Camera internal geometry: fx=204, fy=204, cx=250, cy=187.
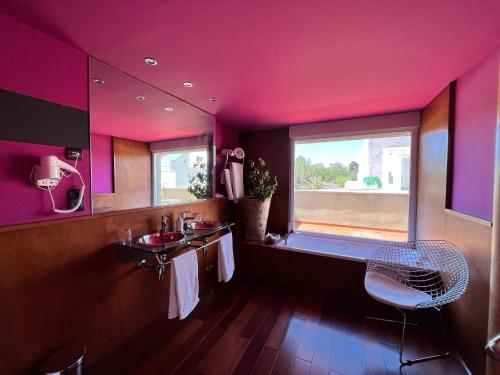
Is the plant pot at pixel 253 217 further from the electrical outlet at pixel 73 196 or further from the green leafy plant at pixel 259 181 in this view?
the electrical outlet at pixel 73 196

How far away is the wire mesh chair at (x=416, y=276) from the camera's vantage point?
5.00 ft

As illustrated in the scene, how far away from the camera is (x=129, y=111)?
1779 millimetres

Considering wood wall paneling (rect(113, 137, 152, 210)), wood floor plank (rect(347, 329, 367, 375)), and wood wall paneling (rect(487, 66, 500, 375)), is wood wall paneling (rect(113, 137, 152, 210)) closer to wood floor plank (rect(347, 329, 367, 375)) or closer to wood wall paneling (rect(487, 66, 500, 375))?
wood floor plank (rect(347, 329, 367, 375))

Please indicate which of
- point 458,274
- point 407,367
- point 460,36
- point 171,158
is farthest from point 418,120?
point 171,158

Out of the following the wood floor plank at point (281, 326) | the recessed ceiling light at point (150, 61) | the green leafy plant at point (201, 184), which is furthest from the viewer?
the green leafy plant at point (201, 184)

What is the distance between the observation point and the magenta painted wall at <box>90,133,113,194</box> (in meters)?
1.48

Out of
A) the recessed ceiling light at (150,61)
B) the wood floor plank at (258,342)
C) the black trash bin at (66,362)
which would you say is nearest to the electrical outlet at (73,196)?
the black trash bin at (66,362)

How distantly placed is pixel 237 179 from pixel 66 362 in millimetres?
2330

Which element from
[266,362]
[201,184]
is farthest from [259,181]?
[266,362]

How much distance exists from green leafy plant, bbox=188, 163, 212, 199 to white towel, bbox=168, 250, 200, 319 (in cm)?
86

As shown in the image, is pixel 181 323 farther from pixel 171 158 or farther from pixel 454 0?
pixel 454 0

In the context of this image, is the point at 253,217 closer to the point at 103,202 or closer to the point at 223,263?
the point at 223,263

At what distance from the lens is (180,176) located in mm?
2264

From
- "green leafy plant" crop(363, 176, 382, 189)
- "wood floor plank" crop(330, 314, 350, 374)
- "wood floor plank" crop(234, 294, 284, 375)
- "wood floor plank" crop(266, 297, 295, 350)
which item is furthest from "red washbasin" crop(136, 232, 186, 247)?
"green leafy plant" crop(363, 176, 382, 189)
